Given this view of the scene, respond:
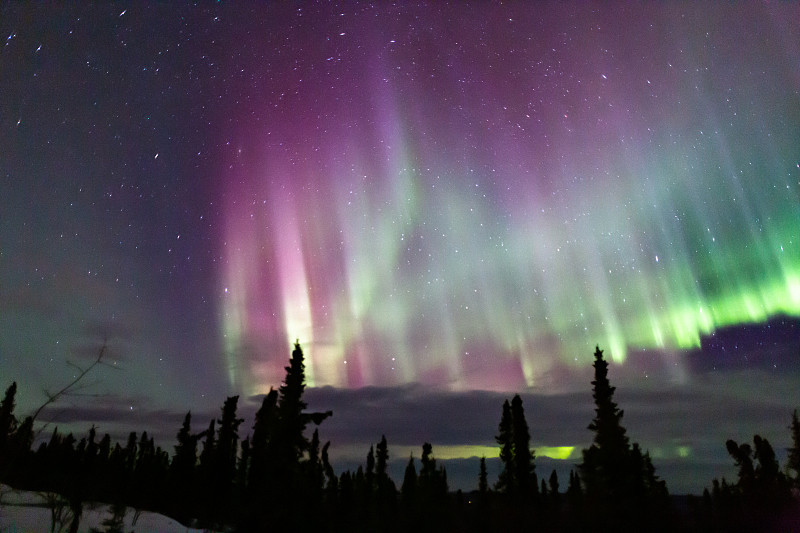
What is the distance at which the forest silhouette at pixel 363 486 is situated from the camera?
3541cm

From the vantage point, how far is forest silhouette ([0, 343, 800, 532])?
116 ft

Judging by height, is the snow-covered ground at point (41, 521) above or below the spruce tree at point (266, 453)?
below

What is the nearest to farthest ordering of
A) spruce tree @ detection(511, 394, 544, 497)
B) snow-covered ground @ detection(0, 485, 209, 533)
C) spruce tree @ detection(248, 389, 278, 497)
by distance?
snow-covered ground @ detection(0, 485, 209, 533), spruce tree @ detection(248, 389, 278, 497), spruce tree @ detection(511, 394, 544, 497)

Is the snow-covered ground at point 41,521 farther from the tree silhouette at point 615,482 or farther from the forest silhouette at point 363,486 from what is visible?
the tree silhouette at point 615,482

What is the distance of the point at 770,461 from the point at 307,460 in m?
65.0

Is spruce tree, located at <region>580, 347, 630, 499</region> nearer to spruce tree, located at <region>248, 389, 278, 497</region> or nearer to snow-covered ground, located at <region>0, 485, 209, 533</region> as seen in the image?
spruce tree, located at <region>248, 389, 278, 497</region>

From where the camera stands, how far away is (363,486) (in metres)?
76.8

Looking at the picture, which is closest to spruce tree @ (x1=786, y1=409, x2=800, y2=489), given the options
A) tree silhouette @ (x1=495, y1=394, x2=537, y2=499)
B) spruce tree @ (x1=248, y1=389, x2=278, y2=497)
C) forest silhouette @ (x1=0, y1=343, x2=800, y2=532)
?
forest silhouette @ (x1=0, y1=343, x2=800, y2=532)

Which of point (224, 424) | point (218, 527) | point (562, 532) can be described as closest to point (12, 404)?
point (224, 424)

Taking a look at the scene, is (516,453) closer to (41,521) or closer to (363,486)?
(363,486)

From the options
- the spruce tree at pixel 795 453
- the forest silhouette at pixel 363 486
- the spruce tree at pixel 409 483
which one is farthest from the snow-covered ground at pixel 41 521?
the spruce tree at pixel 795 453

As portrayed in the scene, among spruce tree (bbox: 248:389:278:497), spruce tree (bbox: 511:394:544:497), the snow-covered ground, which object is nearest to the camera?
the snow-covered ground

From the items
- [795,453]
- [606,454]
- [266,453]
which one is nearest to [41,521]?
[266,453]

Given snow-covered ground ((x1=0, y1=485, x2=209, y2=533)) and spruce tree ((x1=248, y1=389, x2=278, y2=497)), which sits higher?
spruce tree ((x1=248, y1=389, x2=278, y2=497))
